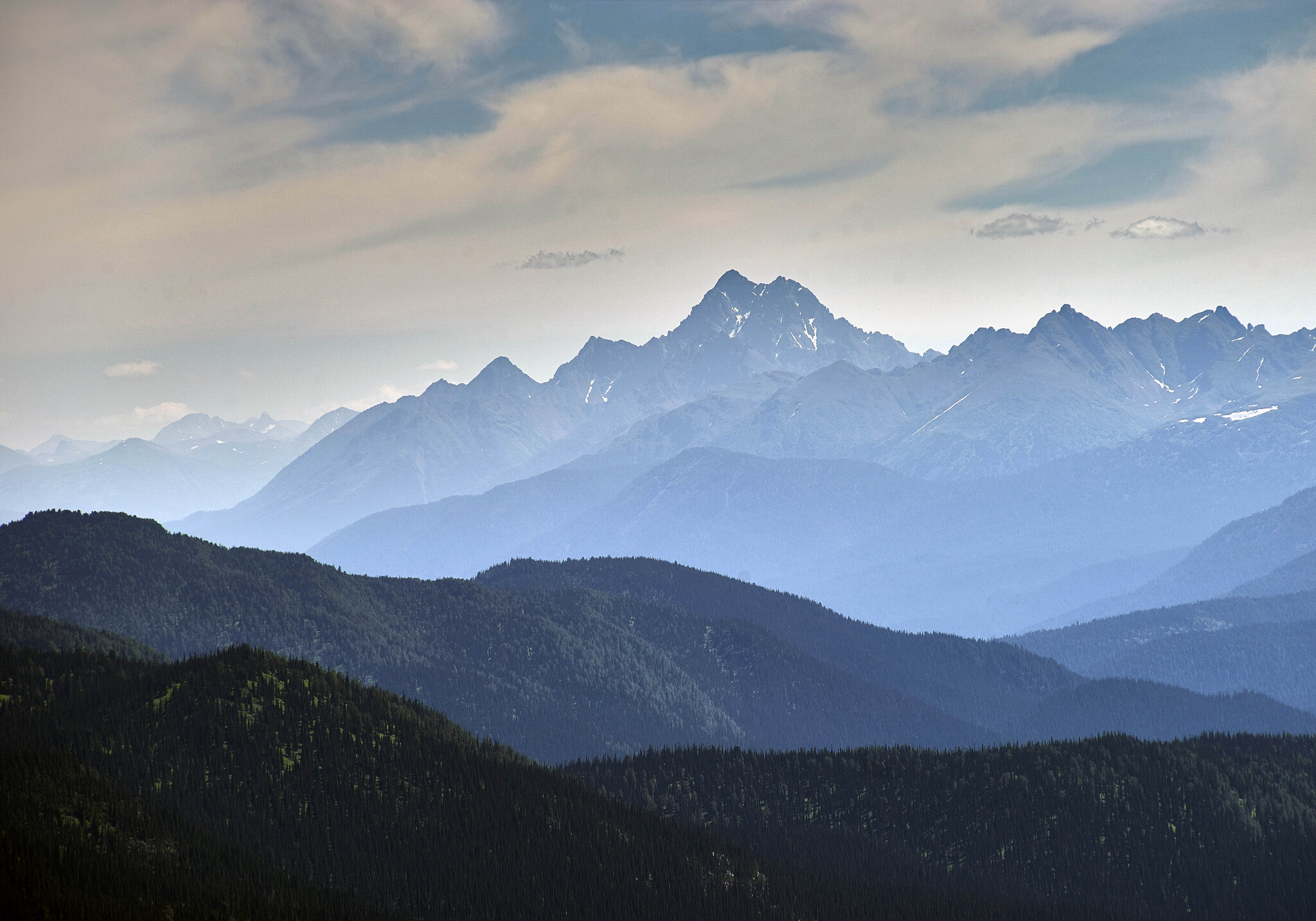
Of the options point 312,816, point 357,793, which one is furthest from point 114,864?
point 357,793

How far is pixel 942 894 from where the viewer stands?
559ft

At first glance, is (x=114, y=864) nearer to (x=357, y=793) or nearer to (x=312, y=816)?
(x=312, y=816)

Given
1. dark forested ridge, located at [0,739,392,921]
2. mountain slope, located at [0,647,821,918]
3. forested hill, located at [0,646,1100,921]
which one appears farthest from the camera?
mountain slope, located at [0,647,821,918]

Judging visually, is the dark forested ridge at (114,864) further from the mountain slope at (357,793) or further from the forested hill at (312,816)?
the mountain slope at (357,793)

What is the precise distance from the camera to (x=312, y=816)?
12800cm

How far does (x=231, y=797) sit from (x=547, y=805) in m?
41.1

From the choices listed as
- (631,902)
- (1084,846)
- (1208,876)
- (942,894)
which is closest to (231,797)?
(631,902)

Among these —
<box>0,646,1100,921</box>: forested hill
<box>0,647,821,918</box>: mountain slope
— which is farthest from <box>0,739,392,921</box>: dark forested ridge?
<box>0,647,821,918</box>: mountain slope

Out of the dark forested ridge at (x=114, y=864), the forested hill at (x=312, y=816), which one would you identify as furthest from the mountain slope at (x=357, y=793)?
the dark forested ridge at (x=114, y=864)

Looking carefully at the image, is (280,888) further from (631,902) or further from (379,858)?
(631,902)

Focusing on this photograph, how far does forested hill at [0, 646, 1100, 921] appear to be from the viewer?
104000 millimetres

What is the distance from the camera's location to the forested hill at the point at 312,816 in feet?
341

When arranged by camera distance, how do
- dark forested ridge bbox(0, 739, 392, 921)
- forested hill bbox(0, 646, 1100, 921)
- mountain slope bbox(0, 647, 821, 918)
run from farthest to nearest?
1. mountain slope bbox(0, 647, 821, 918)
2. forested hill bbox(0, 646, 1100, 921)
3. dark forested ridge bbox(0, 739, 392, 921)

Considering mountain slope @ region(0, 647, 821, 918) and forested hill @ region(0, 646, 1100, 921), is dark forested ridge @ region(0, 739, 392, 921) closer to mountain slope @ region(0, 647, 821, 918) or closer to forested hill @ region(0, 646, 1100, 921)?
forested hill @ region(0, 646, 1100, 921)
